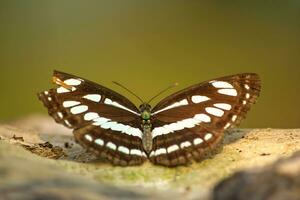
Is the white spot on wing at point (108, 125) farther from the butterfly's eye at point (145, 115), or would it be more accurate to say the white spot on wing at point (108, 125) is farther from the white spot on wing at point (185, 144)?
the white spot on wing at point (185, 144)

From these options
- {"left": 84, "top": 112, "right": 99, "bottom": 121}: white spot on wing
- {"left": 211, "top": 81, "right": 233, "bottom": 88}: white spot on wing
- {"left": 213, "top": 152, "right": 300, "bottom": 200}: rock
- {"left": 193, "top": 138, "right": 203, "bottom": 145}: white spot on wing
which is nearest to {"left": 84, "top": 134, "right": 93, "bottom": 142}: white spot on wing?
{"left": 84, "top": 112, "right": 99, "bottom": 121}: white spot on wing

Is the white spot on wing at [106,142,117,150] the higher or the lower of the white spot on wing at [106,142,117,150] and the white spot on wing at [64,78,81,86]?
the lower

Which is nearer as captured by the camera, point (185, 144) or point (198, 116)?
point (185, 144)

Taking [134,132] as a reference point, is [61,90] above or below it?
above

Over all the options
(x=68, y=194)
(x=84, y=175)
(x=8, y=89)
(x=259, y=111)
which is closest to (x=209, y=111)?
(x=84, y=175)

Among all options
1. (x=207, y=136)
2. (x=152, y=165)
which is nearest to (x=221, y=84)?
(x=207, y=136)

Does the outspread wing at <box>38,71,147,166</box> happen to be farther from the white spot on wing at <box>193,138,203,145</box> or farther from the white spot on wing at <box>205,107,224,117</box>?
the white spot on wing at <box>205,107,224,117</box>

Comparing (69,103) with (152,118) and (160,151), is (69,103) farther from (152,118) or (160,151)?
(160,151)
